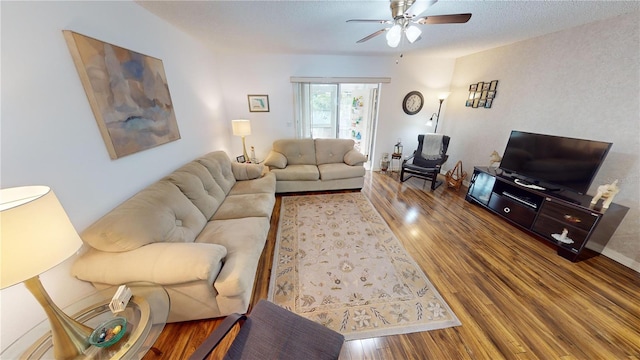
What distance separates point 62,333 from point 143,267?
15.3 inches

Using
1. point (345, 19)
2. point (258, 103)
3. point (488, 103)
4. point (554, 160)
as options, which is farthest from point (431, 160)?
point (258, 103)

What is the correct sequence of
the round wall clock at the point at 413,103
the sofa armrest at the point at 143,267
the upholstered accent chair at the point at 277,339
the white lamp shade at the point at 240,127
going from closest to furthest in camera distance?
the upholstered accent chair at the point at 277,339, the sofa armrest at the point at 143,267, the white lamp shade at the point at 240,127, the round wall clock at the point at 413,103

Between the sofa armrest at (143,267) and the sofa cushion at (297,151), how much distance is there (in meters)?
2.57

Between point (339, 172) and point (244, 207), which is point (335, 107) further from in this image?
point (244, 207)

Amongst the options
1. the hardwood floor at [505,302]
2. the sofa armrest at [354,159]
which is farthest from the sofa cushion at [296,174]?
the hardwood floor at [505,302]

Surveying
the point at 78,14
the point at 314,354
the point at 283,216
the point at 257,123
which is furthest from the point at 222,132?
the point at 314,354

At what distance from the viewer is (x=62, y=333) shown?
81 cm

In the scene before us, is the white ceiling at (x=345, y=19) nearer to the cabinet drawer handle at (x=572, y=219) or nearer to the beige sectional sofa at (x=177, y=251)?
the beige sectional sofa at (x=177, y=251)

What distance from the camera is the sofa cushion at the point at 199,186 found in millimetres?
1871

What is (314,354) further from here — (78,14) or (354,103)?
(354,103)

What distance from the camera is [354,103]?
5883 millimetres

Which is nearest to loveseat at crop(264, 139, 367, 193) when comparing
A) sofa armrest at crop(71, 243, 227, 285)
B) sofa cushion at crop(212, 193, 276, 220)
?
sofa cushion at crop(212, 193, 276, 220)

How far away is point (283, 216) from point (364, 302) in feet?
4.97

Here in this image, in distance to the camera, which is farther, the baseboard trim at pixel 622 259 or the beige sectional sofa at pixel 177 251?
the baseboard trim at pixel 622 259
